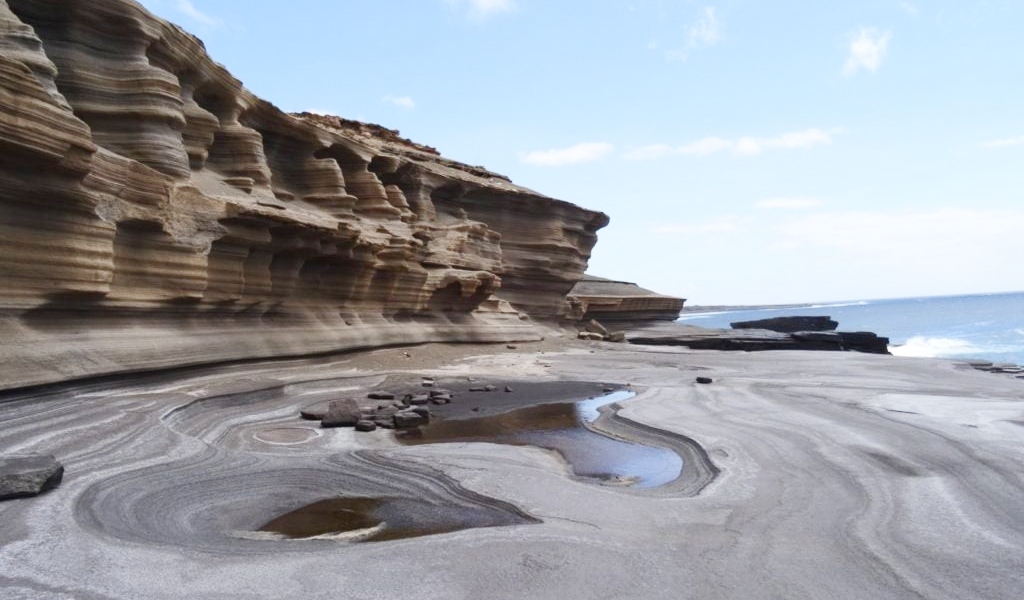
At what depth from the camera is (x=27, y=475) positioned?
4.66m

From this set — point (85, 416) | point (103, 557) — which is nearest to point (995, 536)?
point (103, 557)

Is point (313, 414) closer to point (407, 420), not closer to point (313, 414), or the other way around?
point (313, 414)

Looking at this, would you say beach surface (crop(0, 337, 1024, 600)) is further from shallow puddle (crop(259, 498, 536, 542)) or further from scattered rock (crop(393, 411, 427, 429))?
scattered rock (crop(393, 411, 427, 429))

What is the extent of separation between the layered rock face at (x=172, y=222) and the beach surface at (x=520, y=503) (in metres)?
1.10

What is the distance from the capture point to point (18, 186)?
8.29 meters

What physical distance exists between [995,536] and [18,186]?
1027 cm

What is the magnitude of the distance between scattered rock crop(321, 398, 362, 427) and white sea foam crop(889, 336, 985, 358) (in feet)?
125

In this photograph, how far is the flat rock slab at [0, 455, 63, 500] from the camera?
4559 millimetres

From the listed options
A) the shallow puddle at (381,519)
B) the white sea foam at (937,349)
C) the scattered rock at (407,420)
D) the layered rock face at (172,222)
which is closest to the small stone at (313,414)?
the scattered rock at (407,420)

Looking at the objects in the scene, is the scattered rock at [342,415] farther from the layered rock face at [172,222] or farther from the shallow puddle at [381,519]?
the layered rock face at [172,222]

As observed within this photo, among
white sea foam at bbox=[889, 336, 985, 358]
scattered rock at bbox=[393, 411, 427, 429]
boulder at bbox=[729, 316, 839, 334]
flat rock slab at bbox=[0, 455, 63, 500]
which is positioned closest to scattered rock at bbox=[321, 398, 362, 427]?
scattered rock at bbox=[393, 411, 427, 429]

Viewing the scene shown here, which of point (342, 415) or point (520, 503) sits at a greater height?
point (342, 415)

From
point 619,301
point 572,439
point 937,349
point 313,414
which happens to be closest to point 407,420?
point 313,414

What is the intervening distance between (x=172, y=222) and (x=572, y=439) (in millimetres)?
7426
